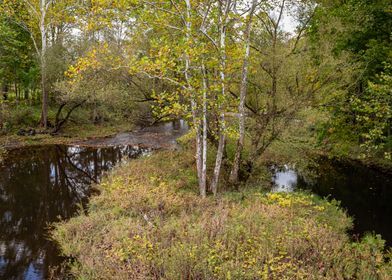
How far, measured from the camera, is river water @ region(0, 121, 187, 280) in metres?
8.69

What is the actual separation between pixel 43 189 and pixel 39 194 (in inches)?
27.8

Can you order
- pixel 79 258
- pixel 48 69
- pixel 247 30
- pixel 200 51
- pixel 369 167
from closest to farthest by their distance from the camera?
pixel 79 258 → pixel 200 51 → pixel 247 30 → pixel 369 167 → pixel 48 69

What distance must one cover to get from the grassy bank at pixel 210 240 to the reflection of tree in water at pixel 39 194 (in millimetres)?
777

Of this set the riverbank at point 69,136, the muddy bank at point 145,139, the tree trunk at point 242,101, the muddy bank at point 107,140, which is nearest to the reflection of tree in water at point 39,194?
the muddy bank at point 107,140

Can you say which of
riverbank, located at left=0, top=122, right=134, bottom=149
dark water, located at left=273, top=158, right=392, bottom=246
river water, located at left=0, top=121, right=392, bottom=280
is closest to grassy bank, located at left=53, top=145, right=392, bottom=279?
river water, located at left=0, top=121, right=392, bottom=280

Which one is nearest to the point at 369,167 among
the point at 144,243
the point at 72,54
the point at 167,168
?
the point at 167,168

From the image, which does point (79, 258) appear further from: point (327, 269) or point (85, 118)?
point (85, 118)

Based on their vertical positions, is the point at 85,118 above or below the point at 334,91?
below

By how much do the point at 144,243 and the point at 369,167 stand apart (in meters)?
17.7

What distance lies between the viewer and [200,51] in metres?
9.63

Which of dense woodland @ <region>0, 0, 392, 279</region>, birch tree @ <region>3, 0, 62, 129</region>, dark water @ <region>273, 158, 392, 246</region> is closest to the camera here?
dense woodland @ <region>0, 0, 392, 279</region>

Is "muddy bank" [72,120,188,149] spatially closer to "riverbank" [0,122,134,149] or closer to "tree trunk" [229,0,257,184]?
"riverbank" [0,122,134,149]

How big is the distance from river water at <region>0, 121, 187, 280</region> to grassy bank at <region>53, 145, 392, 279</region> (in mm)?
792

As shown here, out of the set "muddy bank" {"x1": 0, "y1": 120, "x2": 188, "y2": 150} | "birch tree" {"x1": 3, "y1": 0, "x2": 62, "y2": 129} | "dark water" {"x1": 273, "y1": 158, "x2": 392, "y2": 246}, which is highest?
"birch tree" {"x1": 3, "y1": 0, "x2": 62, "y2": 129}
